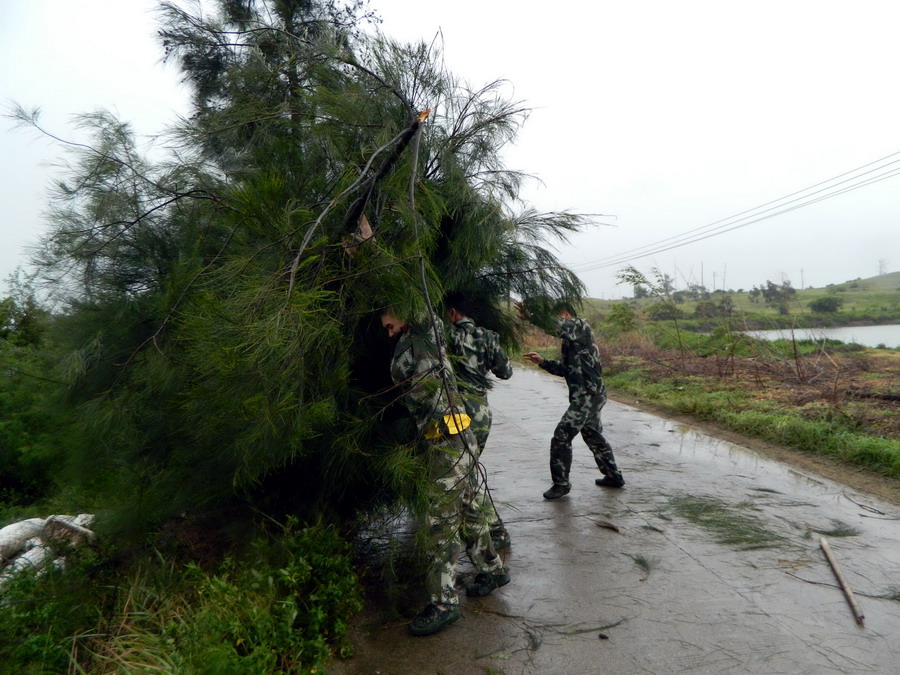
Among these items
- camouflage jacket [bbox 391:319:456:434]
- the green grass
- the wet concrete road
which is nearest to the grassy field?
the green grass

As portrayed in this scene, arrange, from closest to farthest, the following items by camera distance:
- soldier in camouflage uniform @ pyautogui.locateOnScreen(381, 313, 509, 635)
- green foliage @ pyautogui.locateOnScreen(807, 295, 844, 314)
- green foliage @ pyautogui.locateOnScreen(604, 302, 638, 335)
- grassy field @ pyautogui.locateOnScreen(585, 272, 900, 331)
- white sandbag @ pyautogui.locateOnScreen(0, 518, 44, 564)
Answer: soldier in camouflage uniform @ pyautogui.locateOnScreen(381, 313, 509, 635) < white sandbag @ pyautogui.locateOnScreen(0, 518, 44, 564) < grassy field @ pyautogui.locateOnScreen(585, 272, 900, 331) < green foliage @ pyautogui.locateOnScreen(604, 302, 638, 335) < green foliage @ pyautogui.locateOnScreen(807, 295, 844, 314)

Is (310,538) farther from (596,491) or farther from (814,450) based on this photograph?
(814,450)

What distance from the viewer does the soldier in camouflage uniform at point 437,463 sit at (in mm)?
3236

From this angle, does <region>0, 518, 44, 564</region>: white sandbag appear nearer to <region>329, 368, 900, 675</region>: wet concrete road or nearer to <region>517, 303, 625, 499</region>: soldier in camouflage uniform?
<region>329, 368, 900, 675</region>: wet concrete road

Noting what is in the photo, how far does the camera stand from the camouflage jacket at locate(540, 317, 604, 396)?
18.4ft

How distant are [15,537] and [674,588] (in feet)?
15.6

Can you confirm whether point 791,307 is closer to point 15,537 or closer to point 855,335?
point 855,335

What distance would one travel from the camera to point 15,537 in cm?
469

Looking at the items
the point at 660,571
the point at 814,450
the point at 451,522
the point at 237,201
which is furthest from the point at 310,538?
the point at 814,450

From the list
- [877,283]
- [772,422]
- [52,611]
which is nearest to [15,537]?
[52,611]

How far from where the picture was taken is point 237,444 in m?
2.87

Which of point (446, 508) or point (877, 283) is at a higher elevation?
point (877, 283)

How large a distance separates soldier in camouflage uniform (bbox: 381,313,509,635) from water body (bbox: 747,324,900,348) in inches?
437

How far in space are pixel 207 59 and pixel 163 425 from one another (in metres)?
2.95
